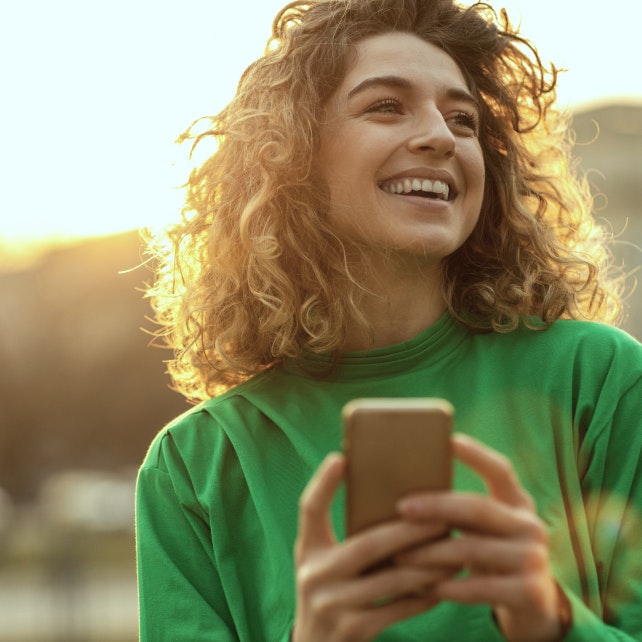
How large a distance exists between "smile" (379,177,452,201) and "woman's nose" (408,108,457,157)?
0.26ft

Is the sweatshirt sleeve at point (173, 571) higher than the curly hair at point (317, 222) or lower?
lower

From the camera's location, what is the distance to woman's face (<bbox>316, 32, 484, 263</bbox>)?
2658mm

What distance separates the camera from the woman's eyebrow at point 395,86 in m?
2.75

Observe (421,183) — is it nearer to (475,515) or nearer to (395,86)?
(395,86)

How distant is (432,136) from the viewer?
2.64 meters

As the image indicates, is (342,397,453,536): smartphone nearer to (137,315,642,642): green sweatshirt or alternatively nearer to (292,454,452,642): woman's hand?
(292,454,452,642): woman's hand

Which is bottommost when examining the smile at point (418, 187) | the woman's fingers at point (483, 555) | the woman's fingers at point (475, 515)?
the woman's fingers at point (483, 555)

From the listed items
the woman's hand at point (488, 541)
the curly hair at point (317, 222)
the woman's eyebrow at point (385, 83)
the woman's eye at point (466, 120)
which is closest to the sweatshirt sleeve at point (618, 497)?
the curly hair at point (317, 222)

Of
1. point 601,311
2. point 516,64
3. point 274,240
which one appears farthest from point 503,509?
point 516,64

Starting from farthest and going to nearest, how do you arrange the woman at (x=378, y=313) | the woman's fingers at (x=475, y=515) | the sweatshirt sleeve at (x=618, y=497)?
the woman at (x=378, y=313), the sweatshirt sleeve at (x=618, y=497), the woman's fingers at (x=475, y=515)

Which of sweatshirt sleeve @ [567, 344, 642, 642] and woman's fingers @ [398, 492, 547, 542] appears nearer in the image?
woman's fingers @ [398, 492, 547, 542]

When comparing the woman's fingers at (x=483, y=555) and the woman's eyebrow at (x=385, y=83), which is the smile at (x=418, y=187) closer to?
the woman's eyebrow at (x=385, y=83)

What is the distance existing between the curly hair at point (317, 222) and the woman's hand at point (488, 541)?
115 cm

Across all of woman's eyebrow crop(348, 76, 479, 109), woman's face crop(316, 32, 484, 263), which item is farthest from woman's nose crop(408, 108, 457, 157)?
woman's eyebrow crop(348, 76, 479, 109)
